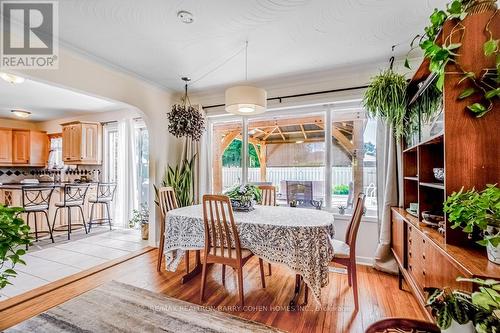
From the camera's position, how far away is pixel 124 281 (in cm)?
265

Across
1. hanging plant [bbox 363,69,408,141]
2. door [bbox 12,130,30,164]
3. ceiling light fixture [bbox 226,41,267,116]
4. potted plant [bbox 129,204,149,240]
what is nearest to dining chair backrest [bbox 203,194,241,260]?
ceiling light fixture [bbox 226,41,267,116]

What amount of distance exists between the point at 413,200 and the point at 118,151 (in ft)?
18.5

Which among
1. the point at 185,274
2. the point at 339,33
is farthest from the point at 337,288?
the point at 339,33

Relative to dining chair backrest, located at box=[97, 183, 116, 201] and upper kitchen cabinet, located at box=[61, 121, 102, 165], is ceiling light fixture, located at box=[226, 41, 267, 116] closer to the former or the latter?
dining chair backrest, located at box=[97, 183, 116, 201]

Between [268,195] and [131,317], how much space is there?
2.11 m

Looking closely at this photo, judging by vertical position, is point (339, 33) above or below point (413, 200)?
above

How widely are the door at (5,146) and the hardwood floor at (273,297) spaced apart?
5.12 meters

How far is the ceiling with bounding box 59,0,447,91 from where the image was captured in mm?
1979

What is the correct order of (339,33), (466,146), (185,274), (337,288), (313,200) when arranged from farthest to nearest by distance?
(313,200), (185,274), (337,288), (339,33), (466,146)

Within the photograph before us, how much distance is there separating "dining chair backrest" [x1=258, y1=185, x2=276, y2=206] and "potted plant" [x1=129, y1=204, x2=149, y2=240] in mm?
2349

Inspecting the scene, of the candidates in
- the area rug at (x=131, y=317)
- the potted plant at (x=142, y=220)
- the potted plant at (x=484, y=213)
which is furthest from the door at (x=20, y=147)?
the potted plant at (x=484, y=213)

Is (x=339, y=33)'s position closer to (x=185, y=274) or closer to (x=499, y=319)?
(x=499, y=319)

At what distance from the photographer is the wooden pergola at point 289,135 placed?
3361mm

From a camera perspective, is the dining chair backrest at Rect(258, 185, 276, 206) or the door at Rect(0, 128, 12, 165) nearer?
the dining chair backrest at Rect(258, 185, 276, 206)
